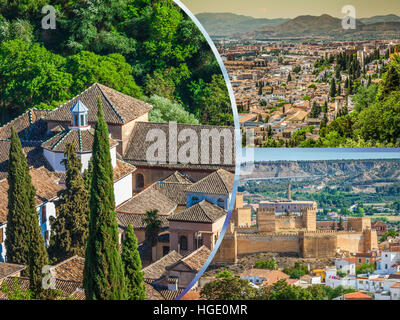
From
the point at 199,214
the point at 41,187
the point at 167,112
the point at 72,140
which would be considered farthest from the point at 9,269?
the point at 167,112

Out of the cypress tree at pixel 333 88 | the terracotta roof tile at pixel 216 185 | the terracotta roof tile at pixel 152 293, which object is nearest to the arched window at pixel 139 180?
the terracotta roof tile at pixel 216 185

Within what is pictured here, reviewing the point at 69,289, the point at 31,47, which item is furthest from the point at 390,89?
the point at 69,289

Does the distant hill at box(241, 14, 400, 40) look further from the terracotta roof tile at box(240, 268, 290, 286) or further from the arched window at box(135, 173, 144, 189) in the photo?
the arched window at box(135, 173, 144, 189)

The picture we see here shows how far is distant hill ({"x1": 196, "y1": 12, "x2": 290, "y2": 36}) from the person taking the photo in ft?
100

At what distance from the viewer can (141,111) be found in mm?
14367

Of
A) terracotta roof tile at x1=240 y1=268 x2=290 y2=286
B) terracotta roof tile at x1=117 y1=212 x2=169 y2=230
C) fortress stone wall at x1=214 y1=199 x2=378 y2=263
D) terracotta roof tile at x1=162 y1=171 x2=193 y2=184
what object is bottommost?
Answer: fortress stone wall at x1=214 y1=199 x2=378 y2=263

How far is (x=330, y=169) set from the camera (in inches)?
765

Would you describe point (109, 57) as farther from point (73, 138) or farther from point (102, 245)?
point (102, 245)

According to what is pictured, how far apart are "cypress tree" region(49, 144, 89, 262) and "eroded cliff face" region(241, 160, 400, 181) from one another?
768 centimetres

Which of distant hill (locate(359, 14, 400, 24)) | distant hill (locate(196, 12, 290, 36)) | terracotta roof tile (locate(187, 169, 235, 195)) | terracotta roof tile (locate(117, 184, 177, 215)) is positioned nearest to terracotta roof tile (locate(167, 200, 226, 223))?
terracotta roof tile (locate(187, 169, 235, 195))

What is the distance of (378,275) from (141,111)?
504 centimetres

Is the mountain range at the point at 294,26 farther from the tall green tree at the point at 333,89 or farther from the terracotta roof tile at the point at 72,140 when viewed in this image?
the terracotta roof tile at the point at 72,140

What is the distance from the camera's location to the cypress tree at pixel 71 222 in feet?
33.6
